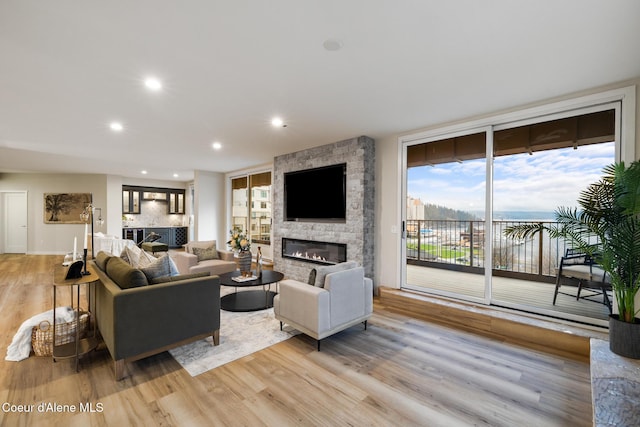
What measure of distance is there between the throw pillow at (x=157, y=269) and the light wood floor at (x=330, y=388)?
2.54 feet

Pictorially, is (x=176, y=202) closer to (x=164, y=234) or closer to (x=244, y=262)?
(x=164, y=234)

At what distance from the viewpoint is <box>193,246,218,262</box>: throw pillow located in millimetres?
5418

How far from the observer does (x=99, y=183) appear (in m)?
9.22

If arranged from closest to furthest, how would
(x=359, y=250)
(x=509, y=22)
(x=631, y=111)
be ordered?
(x=509, y=22) → (x=631, y=111) → (x=359, y=250)

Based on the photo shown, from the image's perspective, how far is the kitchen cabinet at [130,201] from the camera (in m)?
9.98

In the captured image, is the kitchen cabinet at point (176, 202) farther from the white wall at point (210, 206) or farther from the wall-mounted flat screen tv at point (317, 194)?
the wall-mounted flat screen tv at point (317, 194)

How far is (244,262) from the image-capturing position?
4.07m

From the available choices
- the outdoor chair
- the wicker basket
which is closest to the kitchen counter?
the wicker basket

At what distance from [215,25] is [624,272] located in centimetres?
367

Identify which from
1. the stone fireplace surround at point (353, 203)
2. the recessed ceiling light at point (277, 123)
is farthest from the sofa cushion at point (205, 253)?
the recessed ceiling light at point (277, 123)

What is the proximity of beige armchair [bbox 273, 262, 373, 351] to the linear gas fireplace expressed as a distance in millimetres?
1525

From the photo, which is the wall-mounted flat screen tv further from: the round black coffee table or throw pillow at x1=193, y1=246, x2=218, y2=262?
throw pillow at x1=193, y1=246, x2=218, y2=262

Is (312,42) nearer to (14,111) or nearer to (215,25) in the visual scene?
(215,25)

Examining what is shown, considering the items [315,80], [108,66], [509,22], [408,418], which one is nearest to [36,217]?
[108,66]
